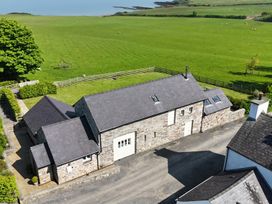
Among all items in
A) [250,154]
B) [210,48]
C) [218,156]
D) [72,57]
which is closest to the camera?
[250,154]

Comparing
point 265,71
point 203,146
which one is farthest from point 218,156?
point 265,71

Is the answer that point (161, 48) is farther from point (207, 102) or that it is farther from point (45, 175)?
A: point (45, 175)

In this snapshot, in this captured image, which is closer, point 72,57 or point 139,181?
point 139,181

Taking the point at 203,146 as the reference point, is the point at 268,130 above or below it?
above

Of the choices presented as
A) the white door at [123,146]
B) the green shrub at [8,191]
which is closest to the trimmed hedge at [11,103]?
the green shrub at [8,191]

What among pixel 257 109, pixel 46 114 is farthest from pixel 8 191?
pixel 257 109

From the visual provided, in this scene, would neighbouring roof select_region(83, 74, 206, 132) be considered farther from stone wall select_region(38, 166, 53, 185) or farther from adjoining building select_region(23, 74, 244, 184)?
stone wall select_region(38, 166, 53, 185)

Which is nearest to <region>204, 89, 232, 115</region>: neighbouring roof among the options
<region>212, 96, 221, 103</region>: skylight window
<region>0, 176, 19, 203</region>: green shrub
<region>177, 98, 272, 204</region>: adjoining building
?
<region>212, 96, 221, 103</region>: skylight window

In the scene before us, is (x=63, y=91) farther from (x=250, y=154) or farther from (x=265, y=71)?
(x=265, y=71)
